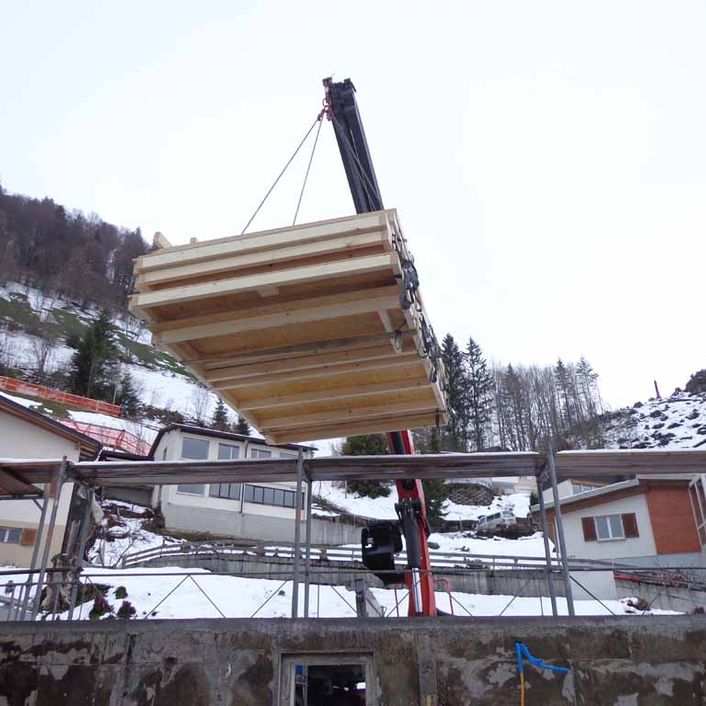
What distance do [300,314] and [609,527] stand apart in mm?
22995

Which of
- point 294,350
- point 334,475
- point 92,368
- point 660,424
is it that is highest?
point 660,424

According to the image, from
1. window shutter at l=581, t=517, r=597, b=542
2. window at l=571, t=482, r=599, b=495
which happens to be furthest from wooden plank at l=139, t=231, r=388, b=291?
window at l=571, t=482, r=599, b=495

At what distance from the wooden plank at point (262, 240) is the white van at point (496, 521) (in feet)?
109

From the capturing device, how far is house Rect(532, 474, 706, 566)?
23.6 m

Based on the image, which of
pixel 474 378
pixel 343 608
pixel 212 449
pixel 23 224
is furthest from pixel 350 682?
pixel 23 224

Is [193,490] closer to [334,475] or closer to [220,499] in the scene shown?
[220,499]

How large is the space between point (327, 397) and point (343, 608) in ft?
37.4

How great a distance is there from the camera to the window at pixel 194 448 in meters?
32.3

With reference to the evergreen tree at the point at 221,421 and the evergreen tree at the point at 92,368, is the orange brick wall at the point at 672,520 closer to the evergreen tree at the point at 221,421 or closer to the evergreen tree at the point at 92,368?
the evergreen tree at the point at 221,421

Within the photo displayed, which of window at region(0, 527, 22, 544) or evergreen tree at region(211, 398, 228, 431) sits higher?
evergreen tree at region(211, 398, 228, 431)

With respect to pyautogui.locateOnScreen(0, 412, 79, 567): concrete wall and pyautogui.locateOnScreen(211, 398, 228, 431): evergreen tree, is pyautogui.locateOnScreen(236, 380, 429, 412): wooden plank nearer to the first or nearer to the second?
pyautogui.locateOnScreen(0, 412, 79, 567): concrete wall

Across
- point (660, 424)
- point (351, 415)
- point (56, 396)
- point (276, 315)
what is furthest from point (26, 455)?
point (660, 424)

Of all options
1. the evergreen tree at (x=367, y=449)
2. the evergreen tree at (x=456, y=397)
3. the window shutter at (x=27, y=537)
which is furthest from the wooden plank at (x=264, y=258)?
the evergreen tree at (x=456, y=397)

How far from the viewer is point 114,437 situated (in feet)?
128
